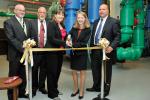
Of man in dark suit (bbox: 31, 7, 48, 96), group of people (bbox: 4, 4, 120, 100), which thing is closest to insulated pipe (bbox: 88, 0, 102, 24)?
group of people (bbox: 4, 4, 120, 100)

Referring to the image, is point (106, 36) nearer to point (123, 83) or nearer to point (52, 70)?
point (52, 70)

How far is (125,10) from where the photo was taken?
228 inches

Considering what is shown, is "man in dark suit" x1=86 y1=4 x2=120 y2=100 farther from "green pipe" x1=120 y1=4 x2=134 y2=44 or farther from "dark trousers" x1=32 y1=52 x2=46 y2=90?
"green pipe" x1=120 y1=4 x2=134 y2=44

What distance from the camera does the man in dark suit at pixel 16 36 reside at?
11.7ft

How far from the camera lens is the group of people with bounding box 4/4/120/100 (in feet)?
11.9

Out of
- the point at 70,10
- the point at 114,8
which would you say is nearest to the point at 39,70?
the point at 70,10

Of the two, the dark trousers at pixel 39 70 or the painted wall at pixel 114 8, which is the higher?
the painted wall at pixel 114 8

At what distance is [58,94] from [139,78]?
2.27m

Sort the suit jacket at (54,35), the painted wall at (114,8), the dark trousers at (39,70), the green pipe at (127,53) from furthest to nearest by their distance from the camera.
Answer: the painted wall at (114,8)
the green pipe at (127,53)
the dark trousers at (39,70)
the suit jacket at (54,35)

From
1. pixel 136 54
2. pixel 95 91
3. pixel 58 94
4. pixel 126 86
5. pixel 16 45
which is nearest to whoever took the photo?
pixel 16 45

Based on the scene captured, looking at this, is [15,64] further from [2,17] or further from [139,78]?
[2,17]

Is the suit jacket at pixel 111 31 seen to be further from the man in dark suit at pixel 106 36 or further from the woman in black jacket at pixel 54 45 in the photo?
the woman in black jacket at pixel 54 45

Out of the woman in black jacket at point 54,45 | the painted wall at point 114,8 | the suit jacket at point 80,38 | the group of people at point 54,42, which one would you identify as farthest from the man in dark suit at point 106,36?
the painted wall at point 114,8

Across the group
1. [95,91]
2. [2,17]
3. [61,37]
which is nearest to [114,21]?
[61,37]
